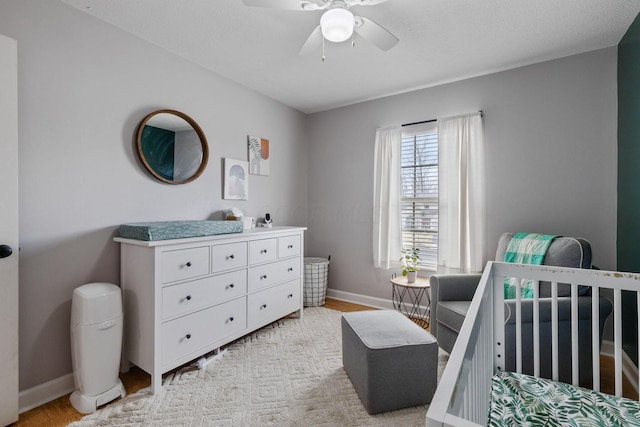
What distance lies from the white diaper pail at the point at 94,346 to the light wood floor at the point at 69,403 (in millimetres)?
53

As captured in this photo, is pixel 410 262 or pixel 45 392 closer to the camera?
pixel 45 392

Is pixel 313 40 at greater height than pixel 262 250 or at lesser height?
greater

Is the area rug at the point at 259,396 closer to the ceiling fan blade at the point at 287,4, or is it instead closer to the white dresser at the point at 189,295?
the white dresser at the point at 189,295

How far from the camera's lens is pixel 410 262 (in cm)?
326

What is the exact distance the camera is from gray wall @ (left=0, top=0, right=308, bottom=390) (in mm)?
1747

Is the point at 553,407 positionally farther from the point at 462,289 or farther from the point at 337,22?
the point at 337,22

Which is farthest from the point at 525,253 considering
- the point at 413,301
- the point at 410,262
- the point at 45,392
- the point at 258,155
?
the point at 45,392

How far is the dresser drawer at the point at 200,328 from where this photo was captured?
196cm

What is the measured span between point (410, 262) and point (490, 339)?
1.92 metres

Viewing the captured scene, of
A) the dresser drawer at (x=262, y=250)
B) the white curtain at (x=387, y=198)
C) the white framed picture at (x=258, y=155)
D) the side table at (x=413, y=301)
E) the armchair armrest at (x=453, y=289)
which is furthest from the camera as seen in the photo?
the white curtain at (x=387, y=198)

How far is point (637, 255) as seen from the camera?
6.48 ft

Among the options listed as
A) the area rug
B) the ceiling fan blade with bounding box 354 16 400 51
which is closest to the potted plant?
the area rug

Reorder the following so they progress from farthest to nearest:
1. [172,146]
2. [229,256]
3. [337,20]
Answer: [172,146] → [229,256] → [337,20]

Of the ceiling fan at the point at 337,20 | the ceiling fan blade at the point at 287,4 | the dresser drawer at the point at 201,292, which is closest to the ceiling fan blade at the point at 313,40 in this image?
the ceiling fan at the point at 337,20
